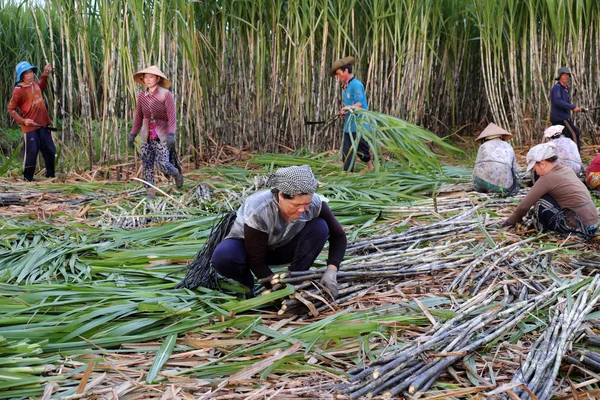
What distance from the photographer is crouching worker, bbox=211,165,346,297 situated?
269cm

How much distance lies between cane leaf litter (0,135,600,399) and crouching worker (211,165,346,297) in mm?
104

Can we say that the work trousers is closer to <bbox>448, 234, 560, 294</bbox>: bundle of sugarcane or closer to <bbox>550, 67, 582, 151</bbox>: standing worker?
<bbox>448, 234, 560, 294</bbox>: bundle of sugarcane

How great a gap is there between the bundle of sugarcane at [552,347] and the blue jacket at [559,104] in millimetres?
4656

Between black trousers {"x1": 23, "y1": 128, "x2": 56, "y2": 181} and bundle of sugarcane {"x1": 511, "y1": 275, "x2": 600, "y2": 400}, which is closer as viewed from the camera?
bundle of sugarcane {"x1": 511, "y1": 275, "x2": 600, "y2": 400}

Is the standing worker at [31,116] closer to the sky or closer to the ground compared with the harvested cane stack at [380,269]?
closer to the sky

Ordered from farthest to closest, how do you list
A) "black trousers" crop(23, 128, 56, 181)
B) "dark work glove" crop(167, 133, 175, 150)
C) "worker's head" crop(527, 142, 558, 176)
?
1. "black trousers" crop(23, 128, 56, 181)
2. "dark work glove" crop(167, 133, 175, 150)
3. "worker's head" crop(527, 142, 558, 176)

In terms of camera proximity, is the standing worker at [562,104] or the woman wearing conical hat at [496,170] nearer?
the woman wearing conical hat at [496,170]

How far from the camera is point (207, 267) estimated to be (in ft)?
9.60

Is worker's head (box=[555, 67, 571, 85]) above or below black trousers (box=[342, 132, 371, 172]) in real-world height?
above

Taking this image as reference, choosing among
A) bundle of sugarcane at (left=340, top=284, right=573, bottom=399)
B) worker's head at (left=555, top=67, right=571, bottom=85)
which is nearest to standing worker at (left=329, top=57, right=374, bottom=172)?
worker's head at (left=555, top=67, right=571, bottom=85)

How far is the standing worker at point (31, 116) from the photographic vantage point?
6.57m

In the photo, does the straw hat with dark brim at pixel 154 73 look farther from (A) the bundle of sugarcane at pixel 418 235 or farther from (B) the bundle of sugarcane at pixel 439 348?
(B) the bundle of sugarcane at pixel 439 348

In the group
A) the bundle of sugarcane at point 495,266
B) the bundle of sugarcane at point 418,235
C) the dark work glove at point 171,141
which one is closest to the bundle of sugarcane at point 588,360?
the bundle of sugarcane at point 495,266

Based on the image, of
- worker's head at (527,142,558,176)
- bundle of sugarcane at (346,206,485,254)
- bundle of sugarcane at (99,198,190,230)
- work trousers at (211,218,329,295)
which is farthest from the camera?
bundle of sugarcane at (99,198,190,230)
